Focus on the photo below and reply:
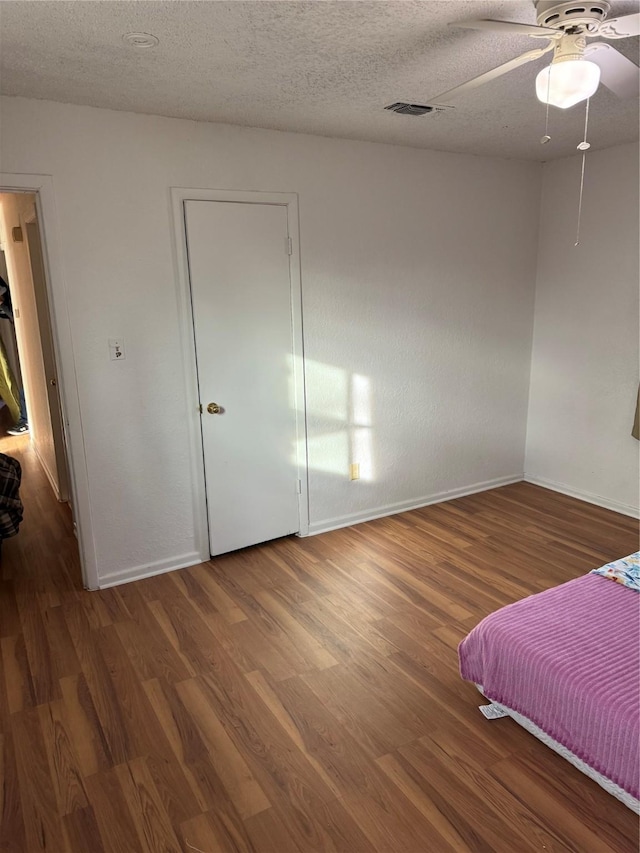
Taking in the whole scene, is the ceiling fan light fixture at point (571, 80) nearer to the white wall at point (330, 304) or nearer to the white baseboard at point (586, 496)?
the white wall at point (330, 304)

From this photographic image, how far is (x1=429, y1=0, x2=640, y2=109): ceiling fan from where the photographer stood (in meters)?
1.65

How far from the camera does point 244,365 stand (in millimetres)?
3359

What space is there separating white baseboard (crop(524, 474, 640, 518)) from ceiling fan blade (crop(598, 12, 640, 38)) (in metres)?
3.18

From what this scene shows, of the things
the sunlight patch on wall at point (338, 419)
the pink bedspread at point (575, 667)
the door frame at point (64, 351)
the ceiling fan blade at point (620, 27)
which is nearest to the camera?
the ceiling fan blade at point (620, 27)

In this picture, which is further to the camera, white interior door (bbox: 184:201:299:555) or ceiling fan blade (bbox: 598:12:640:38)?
white interior door (bbox: 184:201:299:555)

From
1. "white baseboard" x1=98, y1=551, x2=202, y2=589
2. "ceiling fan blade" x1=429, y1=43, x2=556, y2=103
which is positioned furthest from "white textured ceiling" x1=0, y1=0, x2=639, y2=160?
"white baseboard" x1=98, y1=551, x2=202, y2=589

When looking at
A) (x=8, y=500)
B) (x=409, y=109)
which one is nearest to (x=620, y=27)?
(x=409, y=109)

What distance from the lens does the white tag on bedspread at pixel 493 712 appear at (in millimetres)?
2174

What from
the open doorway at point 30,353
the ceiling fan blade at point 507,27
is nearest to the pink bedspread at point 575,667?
the ceiling fan blade at point 507,27

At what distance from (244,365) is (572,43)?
2171 mm

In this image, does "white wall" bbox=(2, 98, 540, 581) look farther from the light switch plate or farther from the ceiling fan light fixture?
the ceiling fan light fixture

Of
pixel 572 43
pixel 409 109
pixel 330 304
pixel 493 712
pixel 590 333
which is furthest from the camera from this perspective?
pixel 590 333

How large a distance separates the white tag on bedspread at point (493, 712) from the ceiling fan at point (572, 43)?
2.11 meters

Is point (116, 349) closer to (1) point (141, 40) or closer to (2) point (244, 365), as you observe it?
(2) point (244, 365)
